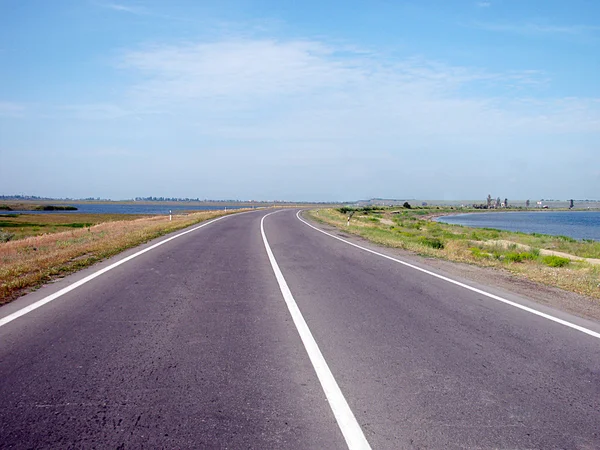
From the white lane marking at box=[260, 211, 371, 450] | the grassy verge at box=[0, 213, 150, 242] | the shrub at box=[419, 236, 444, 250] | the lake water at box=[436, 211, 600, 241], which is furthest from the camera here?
the lake water at box=[436, 211, 600, 241]

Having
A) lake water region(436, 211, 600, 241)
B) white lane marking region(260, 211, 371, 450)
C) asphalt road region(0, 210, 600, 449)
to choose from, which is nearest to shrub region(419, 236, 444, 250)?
asphalt road region(0, 210, 600, 449)

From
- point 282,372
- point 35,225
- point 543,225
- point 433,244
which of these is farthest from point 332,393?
point 543,225

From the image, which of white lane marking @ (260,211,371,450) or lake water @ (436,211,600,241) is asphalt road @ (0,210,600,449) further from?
lake water @ (436,211,600,241)

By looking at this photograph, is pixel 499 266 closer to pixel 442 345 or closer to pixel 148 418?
pixel 442 345

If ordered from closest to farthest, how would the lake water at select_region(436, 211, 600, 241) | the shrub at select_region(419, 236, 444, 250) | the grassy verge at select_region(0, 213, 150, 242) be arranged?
the shrub at select_region(419, 236, 444, 250) → the grassy verge at select_region(0, 213, 150, 242) → the lake water at select_region(436, 211, 600, 241)

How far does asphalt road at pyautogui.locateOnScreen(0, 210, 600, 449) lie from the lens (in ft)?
13.6

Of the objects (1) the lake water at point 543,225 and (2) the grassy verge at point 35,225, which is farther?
(1) the lake water at point 543,225

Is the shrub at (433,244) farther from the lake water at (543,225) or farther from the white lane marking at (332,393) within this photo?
the lake water at (543,225)

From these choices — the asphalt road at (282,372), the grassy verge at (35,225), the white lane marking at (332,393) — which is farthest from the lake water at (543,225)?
the white lane marking at (332,393)

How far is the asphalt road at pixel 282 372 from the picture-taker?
4.14 meters

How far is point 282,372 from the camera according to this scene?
5.52 m

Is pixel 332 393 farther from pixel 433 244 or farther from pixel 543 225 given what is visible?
pixel 543 225

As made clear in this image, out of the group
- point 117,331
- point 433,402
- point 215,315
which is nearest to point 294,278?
point 215,315

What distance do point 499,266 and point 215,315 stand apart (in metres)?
11.0
